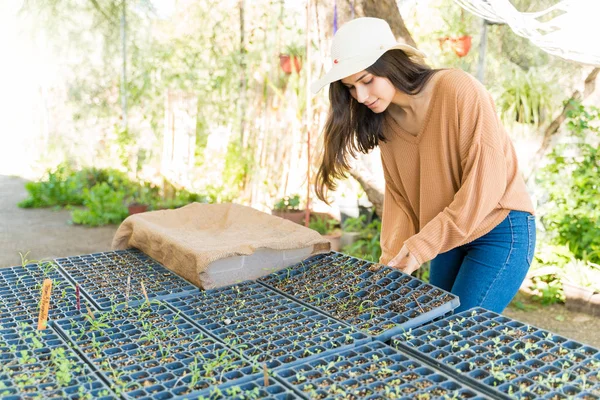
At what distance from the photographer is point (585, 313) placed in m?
4.10

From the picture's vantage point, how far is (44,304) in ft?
5.19

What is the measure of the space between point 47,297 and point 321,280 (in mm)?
846

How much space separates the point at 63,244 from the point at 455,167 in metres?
4.53

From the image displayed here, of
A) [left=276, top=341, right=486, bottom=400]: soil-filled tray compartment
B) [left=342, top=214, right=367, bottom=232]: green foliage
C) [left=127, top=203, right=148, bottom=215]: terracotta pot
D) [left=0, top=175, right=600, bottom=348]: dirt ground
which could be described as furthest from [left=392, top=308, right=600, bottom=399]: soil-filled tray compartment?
[left=127, top=203, right=148, bottom=215]: terracotta pot

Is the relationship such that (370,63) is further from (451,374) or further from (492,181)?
(451,374)

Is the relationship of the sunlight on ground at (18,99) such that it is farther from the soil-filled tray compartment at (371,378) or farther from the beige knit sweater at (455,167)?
the soil-filled tray compartment at (371,378)

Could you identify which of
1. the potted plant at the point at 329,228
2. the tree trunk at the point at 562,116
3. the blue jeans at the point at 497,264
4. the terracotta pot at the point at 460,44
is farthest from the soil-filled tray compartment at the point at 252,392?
the terracotta pot at the point at 460,44

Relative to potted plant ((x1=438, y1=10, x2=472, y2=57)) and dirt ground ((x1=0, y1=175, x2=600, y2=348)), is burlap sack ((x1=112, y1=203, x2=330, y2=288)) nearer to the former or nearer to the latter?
dirt ground ((x1=0, y1=175, x2=600, y2=348))

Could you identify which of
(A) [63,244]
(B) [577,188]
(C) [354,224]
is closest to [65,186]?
(A) [63,244]

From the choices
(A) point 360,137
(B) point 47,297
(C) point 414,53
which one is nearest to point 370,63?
(C) point 414,53

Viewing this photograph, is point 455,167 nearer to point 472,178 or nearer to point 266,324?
point 472,178

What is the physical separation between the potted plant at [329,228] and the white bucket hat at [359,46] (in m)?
3.03

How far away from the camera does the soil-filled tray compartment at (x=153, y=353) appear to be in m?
1.32

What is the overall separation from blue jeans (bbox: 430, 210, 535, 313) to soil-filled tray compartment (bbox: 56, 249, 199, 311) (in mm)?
863
